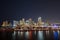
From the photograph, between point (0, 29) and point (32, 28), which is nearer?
point (0, 29)

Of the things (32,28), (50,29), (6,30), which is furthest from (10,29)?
(50,29)

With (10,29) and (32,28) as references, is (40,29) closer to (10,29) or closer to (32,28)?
(32,28)

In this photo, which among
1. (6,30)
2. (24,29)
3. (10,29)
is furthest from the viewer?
(24,29)

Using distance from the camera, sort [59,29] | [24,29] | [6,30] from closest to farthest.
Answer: [6,30], [59,29], [24,29]

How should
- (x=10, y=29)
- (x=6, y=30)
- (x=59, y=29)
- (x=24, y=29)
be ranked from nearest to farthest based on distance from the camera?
(x=10, y=29) < (x=6, y=30) < (x=59, y=29) < (x=24, y=29)

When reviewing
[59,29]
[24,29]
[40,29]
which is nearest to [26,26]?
[24,29]

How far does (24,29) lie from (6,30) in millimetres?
1868

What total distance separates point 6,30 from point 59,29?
302 centimetres

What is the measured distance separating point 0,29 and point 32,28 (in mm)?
2176

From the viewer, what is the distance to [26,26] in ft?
27.5

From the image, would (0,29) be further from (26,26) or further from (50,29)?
(50,29)

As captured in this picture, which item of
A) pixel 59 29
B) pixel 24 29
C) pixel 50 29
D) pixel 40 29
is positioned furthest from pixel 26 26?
pixel 59 29

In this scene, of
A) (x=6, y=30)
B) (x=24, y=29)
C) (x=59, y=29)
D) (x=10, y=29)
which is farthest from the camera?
(x=24, y=29)

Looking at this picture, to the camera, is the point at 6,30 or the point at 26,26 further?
the point at 26,26
